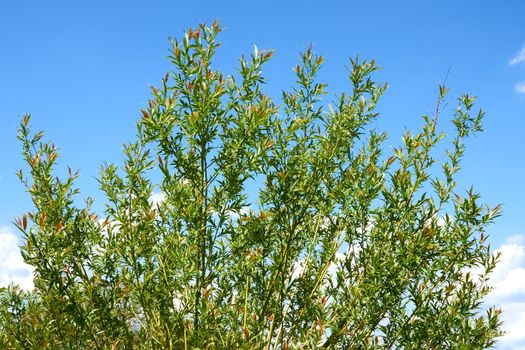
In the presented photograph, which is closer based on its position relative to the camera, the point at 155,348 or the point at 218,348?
the point at 218,348

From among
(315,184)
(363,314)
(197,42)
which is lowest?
(363,314)

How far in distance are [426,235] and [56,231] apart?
3.85m

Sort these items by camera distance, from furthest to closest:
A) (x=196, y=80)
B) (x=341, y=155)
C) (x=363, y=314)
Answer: (x=341, y=155) < (x=363, y=314) < (x=196, y=80)

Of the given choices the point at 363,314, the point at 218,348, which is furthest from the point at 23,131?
the point at 363,314

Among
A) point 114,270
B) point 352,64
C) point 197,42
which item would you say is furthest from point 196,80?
point 114,270

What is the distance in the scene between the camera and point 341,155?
22.7 feet

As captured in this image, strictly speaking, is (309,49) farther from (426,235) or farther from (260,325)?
(260,325)

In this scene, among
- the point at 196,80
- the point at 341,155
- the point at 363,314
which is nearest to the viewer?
the point at 196,80

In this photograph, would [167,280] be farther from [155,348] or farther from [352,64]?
[352,64]

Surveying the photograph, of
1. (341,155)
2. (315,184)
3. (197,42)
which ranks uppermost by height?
(197,42)

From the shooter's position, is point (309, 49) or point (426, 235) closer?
point (426, 235)

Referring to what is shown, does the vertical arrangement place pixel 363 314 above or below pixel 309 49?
below

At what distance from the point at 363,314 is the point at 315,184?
1516 millimetres

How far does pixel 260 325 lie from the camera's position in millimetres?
6156
